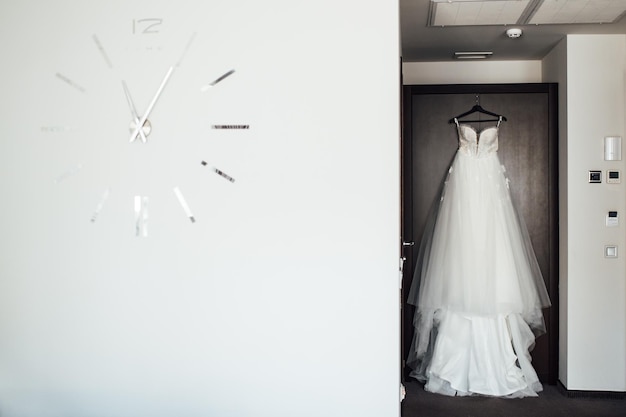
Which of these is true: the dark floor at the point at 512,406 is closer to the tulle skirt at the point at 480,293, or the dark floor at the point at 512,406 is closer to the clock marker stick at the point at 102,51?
the tulle skirt at the point at 480,293

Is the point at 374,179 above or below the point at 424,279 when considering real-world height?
above

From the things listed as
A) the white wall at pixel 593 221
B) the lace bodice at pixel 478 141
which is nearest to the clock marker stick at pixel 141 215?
the lace bodice at pixel 478 141

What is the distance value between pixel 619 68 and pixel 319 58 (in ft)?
7.39

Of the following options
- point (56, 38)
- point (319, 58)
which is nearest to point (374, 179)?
point (319, 58)

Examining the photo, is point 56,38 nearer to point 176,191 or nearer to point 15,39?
point 15,39

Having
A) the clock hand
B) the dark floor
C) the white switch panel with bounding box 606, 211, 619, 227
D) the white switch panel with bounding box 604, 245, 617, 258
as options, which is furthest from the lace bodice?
the clock hand

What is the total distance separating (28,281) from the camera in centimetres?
265

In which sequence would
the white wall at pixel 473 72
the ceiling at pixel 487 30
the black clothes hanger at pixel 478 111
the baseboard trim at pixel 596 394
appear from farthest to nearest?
the white wall at pixel 473 72 < the black clothes hanger at pixel 478 111 < the baseboard trim at pixel 596 394 < the ceiling at pixel 487 30

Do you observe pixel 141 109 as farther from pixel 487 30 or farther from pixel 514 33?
pixel 514 33

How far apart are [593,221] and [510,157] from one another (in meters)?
0.69

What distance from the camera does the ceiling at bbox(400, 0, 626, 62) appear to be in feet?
10.00

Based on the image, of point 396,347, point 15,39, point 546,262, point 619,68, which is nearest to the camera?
point 396,347

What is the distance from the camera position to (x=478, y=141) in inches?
157

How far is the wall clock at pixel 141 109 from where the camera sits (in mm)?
2549
